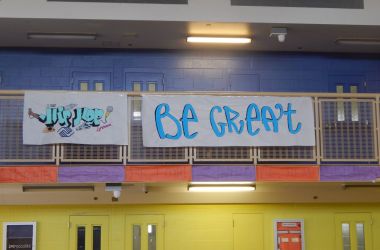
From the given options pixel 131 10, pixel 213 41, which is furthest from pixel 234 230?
pixel 131 10

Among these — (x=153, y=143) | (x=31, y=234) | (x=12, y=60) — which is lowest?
(x=31, y=234)

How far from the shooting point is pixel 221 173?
44.2 ft

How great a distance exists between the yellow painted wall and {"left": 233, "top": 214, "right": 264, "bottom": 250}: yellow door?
0.10 meters

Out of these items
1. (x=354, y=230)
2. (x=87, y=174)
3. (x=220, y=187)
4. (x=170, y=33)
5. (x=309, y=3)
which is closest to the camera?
(x=87, y=174)

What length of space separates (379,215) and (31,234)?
8453 millimetres

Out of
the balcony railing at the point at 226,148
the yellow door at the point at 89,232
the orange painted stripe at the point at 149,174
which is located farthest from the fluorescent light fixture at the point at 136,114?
the yellow door at the point at 89,232

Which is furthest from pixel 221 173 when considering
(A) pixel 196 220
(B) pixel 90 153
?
(B) pixel 90 153

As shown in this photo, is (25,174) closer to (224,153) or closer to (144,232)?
(144,232)

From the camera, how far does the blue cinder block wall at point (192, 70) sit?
54.9 feet

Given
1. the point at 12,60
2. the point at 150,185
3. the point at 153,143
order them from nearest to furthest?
the point at 153,143 < the point at 150,185 < the point at 12,60

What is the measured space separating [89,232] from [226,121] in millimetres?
4504

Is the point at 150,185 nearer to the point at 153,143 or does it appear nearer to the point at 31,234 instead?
the point at 153,143

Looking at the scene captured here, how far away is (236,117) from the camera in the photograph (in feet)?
44.6

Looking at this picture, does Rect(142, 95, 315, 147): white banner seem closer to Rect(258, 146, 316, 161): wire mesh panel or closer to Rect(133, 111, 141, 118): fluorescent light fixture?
Rect(258, 146, 316, 161): wire mesh panel
